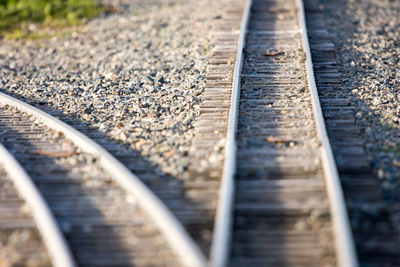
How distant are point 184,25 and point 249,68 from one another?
3.22 metres

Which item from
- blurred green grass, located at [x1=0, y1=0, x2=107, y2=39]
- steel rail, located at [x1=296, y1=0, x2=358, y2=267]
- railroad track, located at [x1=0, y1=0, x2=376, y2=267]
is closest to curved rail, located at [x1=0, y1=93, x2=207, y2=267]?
railroad track, located at [x1=0, y1=0, x2=376, y2=267]

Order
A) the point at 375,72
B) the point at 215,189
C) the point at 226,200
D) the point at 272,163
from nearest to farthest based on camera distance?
the point at 226,200, the point at 215,189, the point at 272,163, the point at 375,72

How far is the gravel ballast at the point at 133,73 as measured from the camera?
18.7ft

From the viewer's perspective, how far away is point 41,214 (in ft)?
12.8

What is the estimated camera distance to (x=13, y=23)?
39.3 feet

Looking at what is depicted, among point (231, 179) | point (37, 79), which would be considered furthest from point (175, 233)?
point (37, 79)

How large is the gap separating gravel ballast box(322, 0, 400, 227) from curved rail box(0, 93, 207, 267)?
176cm

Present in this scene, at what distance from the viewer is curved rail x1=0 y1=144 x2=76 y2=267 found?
3.42 m

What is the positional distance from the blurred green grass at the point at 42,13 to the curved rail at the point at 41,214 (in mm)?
7018

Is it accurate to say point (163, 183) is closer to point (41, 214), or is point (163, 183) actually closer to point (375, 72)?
point (41, 214)

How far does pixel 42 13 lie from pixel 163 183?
9.38 meters

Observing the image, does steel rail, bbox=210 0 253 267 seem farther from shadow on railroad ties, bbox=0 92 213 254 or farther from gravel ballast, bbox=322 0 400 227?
gravel ballast, bbox=322 0 400 227

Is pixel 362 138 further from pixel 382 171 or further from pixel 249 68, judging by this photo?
pixel 249 68

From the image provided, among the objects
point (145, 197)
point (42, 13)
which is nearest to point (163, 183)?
point (145, 197)
